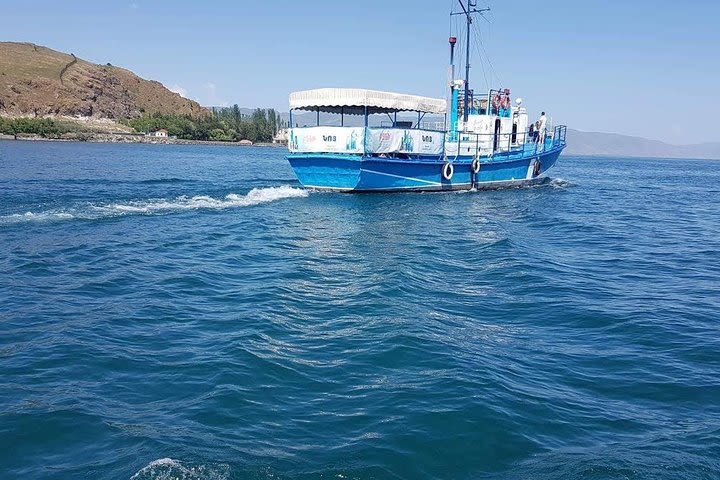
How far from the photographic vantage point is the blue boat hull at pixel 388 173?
29656mm

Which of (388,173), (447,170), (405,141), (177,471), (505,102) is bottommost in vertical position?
(177,471)

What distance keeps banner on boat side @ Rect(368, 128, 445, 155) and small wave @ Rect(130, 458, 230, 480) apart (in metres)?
25.3

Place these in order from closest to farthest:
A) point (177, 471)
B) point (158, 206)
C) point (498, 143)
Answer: point (177, 471)
point (158, 206)
point (498, 143)

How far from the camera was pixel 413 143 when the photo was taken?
31.8 meters

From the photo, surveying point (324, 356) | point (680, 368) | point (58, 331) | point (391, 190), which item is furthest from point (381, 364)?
point (391, 190)

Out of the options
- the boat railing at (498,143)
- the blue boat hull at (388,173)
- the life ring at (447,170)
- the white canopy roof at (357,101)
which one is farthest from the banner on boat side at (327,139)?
the boat railing at (498,143)

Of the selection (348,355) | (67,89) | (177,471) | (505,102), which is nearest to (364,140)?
(505,102)

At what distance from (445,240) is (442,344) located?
10059 mm

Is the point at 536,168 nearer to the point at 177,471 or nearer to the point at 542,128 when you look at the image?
Answer: the point at 542,128

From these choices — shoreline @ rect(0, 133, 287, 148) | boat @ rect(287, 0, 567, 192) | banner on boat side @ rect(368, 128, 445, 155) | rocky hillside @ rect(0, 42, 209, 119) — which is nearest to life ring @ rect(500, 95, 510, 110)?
boat @ rect(287, 0, 567, 192)

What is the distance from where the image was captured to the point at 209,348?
28.0 feet

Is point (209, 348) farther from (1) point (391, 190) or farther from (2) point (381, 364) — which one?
(1) point (391, 190)

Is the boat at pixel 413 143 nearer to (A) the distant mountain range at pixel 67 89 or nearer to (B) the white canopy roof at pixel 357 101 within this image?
(B) the white canopy roof at pixel 357 101

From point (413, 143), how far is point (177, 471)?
27955mm
